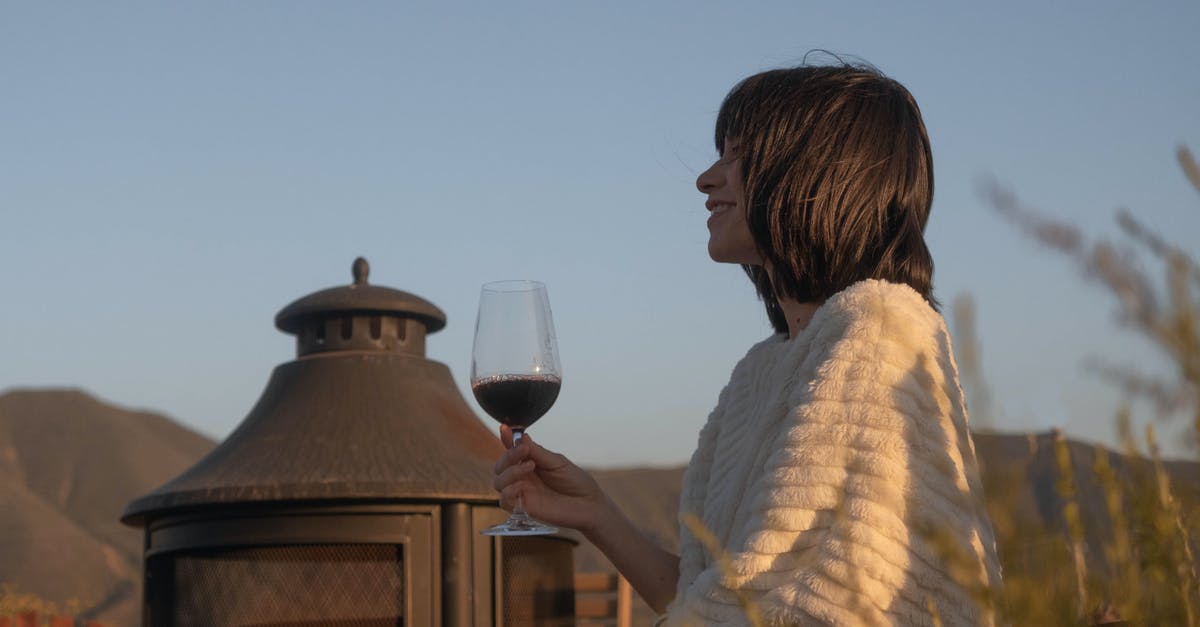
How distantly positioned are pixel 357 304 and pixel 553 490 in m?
2.34

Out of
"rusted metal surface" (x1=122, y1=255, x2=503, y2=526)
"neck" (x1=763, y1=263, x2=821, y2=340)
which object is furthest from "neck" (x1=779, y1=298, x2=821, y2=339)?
"rusted metal surface" (x1=122, y1=255, x2=503, y2=526)

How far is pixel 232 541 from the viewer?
3.55 metres

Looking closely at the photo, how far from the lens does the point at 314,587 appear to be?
11.5 ft

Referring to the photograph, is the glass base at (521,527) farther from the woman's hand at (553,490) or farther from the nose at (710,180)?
the nose at (710,180)

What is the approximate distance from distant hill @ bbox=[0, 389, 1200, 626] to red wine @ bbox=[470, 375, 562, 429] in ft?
22.4

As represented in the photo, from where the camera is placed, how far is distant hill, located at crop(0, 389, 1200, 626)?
38.4 feet

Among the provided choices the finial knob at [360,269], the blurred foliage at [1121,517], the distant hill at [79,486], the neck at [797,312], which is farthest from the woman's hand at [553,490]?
the distant hill at [79,486]

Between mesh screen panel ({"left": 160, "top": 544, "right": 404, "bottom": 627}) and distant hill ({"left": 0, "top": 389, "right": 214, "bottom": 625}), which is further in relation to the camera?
distant hill ({"left": 0, "top": 389, "right": 214, "bottom": 625})

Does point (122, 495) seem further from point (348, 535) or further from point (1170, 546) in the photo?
point (1170, 546)

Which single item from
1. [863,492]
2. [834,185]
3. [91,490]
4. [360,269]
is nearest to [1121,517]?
[863,492]

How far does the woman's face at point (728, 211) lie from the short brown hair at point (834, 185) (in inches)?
0.8

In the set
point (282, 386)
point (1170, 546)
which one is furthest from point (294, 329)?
point (1170, 546)

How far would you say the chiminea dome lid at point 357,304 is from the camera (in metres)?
4.00

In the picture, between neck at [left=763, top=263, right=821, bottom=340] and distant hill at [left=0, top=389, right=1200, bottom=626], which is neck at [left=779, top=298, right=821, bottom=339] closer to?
neck at [left=763, top=263, right=821, bottom=340]
